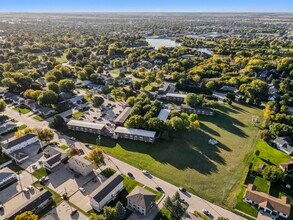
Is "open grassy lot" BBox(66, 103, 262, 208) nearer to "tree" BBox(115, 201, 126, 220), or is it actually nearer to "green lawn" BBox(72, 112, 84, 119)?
"green lawn" BBox(72, 112, 84, 119)

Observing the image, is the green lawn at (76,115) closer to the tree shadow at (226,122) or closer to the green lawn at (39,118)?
the green lawn at (39,118)

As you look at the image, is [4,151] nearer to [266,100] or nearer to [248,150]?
[248,150]

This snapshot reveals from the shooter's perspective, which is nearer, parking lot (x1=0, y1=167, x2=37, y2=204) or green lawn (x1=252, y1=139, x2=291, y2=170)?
parking lot (x1=0, y1=167, x2=37, y2=204)

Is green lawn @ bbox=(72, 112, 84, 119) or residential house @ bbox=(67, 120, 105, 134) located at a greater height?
residential house @ bbox=(67, 120, 105, 134)

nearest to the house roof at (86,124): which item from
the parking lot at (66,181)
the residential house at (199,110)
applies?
the parking lot at (66,181)

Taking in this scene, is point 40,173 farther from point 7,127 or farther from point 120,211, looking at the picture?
point 7,127

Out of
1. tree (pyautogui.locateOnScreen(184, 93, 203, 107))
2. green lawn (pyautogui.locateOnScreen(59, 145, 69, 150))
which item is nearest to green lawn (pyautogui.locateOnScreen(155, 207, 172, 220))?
green lawn (pyautogui.locateOnScreen(59, 145, 69, 150))

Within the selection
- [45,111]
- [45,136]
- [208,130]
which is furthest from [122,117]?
[208,130]
